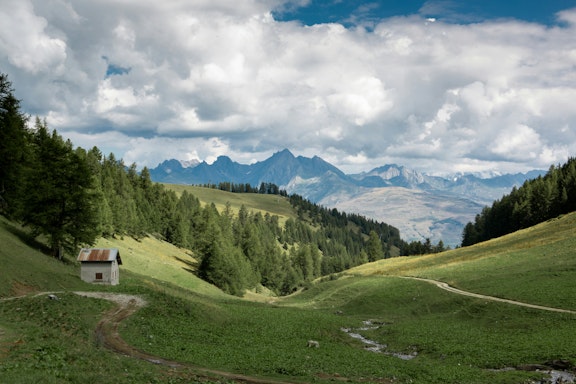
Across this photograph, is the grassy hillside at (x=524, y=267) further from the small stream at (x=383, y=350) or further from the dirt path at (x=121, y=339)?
the dirt path at (x=121, y=339)

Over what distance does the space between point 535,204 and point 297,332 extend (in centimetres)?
12637

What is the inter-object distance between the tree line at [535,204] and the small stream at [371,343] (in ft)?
328

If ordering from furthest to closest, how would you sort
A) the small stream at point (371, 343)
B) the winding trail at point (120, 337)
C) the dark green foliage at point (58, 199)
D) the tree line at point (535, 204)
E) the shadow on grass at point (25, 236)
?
the tree line at point (535, 204)
the shadow on grass at point (25, 236)
the dark green foliage at point (58, 199)
the small stream at point (371, 343)
the winding trail at point (120, 337)

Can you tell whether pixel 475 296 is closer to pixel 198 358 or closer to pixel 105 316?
pixel 198 358

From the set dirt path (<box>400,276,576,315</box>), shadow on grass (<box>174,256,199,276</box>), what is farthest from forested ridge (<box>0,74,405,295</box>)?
dirt path (<box>400,276,576,315</box>)

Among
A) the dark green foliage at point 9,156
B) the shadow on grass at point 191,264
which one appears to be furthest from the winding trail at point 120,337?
the shadow on grass at point 191,264

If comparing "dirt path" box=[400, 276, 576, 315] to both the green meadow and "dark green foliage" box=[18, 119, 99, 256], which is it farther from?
"dark green foliage" box=[18, 119, 99, 256]

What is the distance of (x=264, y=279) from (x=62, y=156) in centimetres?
10585

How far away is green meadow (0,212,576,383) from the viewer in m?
23.0

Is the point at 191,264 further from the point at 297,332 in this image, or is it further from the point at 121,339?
the point at 121,339

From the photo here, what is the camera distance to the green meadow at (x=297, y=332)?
23.0m

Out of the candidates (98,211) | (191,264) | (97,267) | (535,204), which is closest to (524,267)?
(97,267)

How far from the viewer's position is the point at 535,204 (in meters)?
140

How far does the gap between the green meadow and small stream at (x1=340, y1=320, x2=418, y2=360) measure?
0.28 meters
